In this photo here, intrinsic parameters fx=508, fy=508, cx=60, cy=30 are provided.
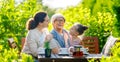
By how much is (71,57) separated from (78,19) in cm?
779

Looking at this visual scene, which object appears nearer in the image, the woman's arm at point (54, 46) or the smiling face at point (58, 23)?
the woman's arm at point (54, 46)

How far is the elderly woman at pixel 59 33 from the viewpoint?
8005 mm

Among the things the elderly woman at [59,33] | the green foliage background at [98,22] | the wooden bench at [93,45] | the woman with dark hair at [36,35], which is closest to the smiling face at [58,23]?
the elderly woman at [59,33]

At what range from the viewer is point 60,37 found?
8.22 metres

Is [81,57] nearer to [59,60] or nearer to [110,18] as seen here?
[59,60]

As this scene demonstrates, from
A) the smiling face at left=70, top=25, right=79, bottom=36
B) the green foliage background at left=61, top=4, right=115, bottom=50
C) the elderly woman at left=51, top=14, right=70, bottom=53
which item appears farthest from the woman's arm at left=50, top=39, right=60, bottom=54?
the green foliage background at left=61, top=4, right=115, bottom=50

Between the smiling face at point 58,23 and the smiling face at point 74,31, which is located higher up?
the smiling face at point 58,23

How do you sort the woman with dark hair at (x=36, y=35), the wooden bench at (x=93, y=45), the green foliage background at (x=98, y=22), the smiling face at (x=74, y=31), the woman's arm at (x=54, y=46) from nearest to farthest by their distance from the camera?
the woman's arm at (x=54, y=46) < the woman with dark hair at (x=36, y=35) < the smiling face at (x=74, y=31) < the wooden bench at (x=93, y=45) < the green foliage background at (x=98, y=22)

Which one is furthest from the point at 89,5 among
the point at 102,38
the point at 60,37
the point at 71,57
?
the point at 71,57

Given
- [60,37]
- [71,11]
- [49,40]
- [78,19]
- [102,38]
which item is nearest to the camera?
[49,40]

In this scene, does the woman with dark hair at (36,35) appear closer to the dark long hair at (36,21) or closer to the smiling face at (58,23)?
the dark long hair at (36,21)

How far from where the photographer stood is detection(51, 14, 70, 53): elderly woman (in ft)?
26.3

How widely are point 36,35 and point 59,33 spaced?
65cm

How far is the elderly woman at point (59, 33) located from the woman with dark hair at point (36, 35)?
0.22 meters
